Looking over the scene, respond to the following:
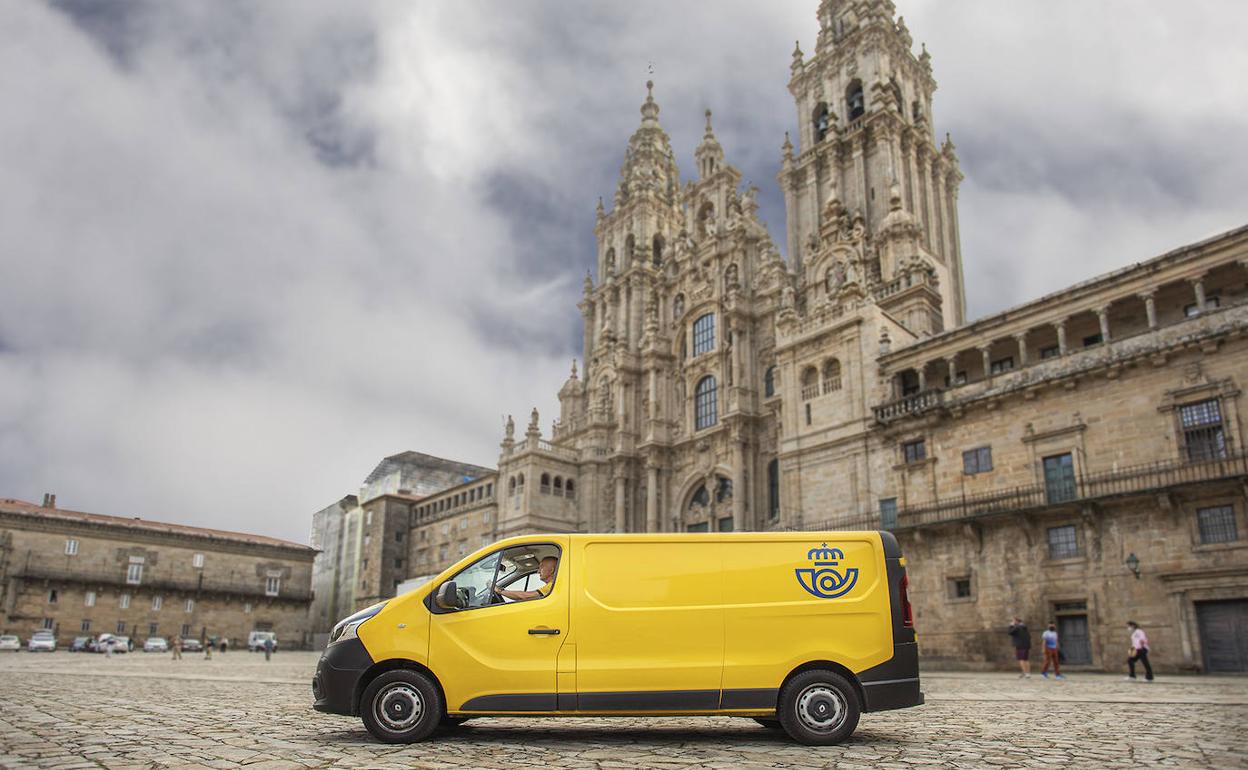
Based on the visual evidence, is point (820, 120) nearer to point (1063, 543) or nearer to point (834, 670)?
point (1063, 543)

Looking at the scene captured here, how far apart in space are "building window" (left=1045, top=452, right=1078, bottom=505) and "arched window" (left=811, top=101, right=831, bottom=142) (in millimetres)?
28348

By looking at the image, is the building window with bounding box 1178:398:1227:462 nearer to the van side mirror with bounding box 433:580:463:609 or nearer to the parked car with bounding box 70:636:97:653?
the van side mirror with bounding box 433:580:463:609

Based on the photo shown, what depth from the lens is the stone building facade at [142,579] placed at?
178 feet

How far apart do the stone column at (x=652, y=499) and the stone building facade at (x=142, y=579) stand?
106ft

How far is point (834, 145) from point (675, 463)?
2028 centimetres

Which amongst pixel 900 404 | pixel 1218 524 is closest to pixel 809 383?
pixel 900 404

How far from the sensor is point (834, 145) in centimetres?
4738

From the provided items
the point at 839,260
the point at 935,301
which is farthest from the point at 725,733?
the point at 839,260

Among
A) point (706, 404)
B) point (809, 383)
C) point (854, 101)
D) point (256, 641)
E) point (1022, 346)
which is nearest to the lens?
point (1022, 346)

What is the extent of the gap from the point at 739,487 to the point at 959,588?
17.3 m

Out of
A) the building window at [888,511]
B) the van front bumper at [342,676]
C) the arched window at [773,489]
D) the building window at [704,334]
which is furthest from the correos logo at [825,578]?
the building window at [704,334]

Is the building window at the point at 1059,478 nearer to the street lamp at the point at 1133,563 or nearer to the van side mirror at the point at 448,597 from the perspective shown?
the street lamp at the point at 1133,563

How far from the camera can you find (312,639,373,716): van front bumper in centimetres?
863

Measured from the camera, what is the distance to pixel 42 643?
47.8 m
